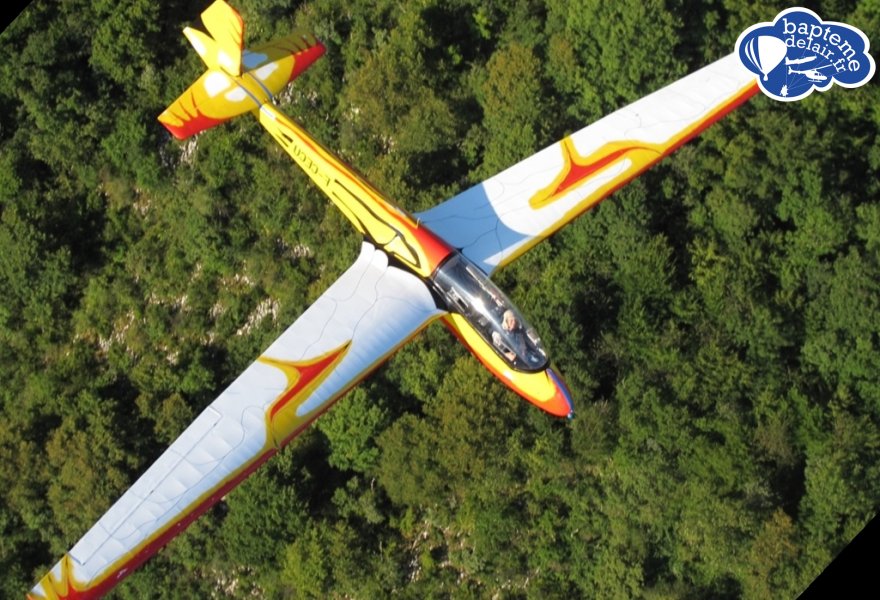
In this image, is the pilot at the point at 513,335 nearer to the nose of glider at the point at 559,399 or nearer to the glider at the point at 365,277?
the glider at the point at 365,277

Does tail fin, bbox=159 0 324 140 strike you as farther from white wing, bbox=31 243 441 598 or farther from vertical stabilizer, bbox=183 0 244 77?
white wing, bbox=31 243 441 598

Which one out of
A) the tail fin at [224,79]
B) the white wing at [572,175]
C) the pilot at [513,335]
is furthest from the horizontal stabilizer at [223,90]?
the pilot at [513,335]

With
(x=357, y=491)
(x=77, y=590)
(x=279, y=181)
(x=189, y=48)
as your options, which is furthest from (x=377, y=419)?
(x=189, y=48)

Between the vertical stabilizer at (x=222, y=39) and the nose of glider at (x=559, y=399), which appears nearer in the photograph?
the nose of glider at (x=559, y=399)

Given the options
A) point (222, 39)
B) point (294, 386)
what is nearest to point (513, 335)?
point (294, 386)

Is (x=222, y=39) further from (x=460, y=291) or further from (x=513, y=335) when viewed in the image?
(x=513, y=335)
